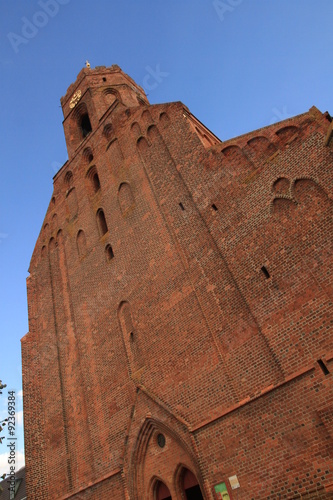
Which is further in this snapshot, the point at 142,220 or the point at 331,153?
the point at 142,220

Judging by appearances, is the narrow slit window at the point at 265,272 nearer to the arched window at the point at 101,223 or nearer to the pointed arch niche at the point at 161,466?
the pointed arch niche at the point at 161,466

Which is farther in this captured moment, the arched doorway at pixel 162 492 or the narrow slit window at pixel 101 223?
the narrow slit window at pixel 101 223

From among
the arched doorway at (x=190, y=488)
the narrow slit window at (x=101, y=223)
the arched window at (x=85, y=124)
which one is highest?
the arched window at (x=85, y=124)

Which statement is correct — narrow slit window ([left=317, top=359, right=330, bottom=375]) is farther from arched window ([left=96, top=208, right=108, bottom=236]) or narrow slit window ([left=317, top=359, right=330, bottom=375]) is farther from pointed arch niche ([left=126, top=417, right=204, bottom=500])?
arched window ([left=96, top=208, right=108, bottom=236])

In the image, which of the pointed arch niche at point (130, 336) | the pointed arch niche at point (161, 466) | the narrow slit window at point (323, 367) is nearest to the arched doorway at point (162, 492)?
the pointed arch niche at point (161, 466)

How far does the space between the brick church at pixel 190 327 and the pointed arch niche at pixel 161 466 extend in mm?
42

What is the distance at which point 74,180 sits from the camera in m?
19.5

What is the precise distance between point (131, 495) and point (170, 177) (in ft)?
32.3

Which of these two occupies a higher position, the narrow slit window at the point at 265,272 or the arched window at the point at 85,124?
the arched window at the point at 85,124

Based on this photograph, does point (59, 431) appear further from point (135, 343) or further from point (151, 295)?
point (151, 295)

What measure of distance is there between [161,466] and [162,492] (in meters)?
0.78

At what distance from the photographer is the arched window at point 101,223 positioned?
16.5 meters

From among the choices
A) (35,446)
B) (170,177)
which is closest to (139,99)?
(170,177)

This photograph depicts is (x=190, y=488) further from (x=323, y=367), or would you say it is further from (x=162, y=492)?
(x=323, y=367)
